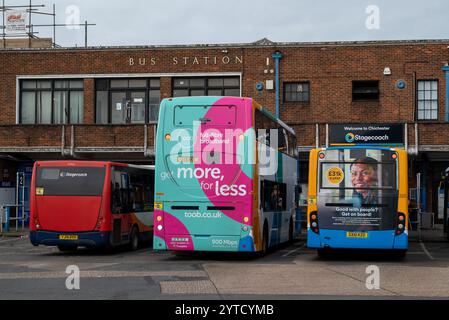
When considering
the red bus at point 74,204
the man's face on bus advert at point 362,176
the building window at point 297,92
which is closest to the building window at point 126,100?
the building window at point 297,92

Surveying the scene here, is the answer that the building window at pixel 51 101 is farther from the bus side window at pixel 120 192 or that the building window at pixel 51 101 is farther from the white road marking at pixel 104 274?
the white road marking at pixel 104 274

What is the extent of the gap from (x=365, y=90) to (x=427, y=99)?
2.74m

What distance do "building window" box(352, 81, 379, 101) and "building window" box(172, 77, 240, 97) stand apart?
526 cm

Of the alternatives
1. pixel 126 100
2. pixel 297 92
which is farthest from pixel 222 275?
pixel 126 100

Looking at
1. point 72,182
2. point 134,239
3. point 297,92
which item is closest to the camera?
point 72,182

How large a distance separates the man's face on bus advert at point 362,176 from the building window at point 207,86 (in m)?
16.1

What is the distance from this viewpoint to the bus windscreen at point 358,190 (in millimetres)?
→ 18766

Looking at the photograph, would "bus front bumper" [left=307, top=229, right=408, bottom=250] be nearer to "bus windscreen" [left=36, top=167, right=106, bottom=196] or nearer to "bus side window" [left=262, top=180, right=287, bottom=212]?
"bus side window" [left=262, top=180, right=287, bottom=212]

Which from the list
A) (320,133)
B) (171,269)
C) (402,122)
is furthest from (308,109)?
(171,269)

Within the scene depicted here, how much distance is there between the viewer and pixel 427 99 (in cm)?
3378

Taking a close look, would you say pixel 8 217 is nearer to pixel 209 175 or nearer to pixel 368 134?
pixel 368 134

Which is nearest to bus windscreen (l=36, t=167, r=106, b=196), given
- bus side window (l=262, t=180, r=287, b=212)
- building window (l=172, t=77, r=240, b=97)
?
bus side window (l=262, t=180, r=287, b=212)
